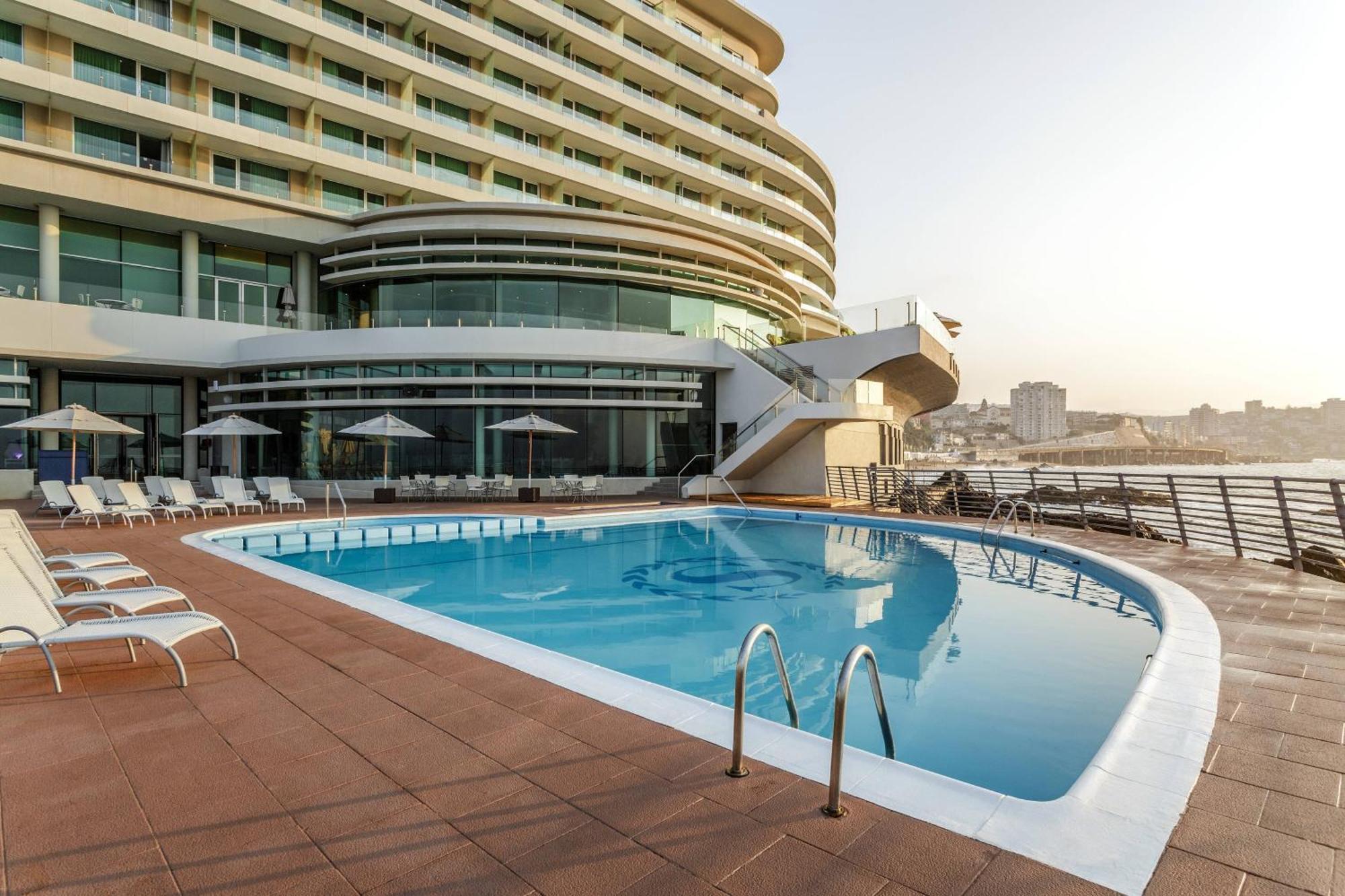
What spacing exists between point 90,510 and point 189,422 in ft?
41.7

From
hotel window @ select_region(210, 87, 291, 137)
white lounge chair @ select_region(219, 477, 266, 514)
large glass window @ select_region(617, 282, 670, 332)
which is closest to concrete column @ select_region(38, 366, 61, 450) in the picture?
hotel window @ select_region(210, 87, 291, 137)

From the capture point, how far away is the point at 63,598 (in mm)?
5184

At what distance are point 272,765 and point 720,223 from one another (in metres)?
33.3

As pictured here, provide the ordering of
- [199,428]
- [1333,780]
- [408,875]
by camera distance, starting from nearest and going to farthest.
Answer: [408,875]
[1333,780]
[199,428]

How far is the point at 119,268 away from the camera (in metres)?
22.8

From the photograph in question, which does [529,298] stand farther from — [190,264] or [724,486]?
[190,264]

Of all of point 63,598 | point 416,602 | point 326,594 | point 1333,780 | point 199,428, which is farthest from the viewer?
point 199,428

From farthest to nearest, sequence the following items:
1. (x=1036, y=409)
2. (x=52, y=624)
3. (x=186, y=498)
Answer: (x=1036, y=409), (x=186, y=498), (x=52, y=624)

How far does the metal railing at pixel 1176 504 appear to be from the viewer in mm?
9062

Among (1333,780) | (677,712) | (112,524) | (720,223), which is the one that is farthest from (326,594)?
(720,223)

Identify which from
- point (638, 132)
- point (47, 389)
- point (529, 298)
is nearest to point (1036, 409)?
point (638, 132)

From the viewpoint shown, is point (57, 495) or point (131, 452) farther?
point (131, 452)

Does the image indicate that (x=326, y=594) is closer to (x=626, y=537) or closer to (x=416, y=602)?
(x=416, y=602)

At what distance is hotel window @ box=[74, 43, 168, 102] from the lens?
21.5 m
